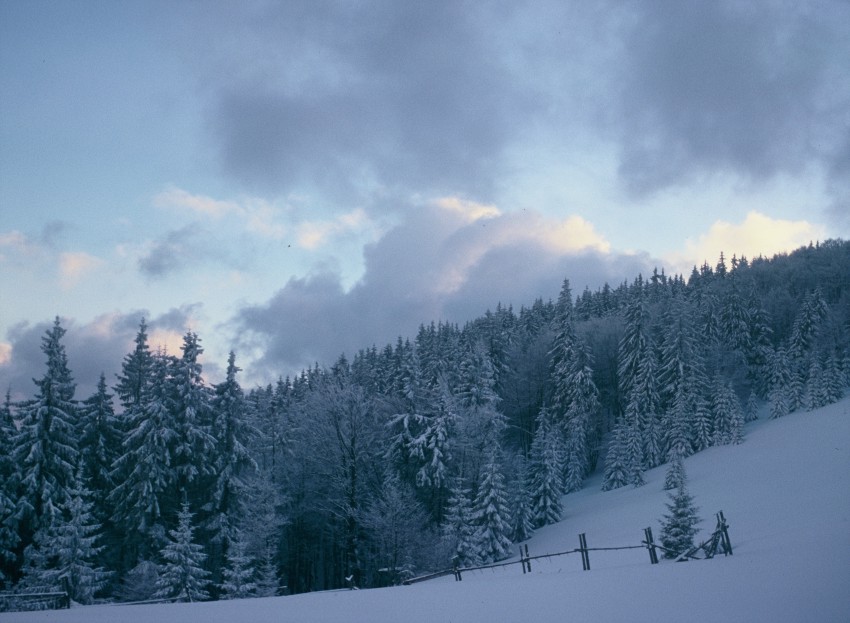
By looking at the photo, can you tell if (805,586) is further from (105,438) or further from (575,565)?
(105,438)

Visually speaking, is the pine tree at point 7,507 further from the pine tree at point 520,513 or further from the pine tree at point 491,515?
the pine tree at point 520,513

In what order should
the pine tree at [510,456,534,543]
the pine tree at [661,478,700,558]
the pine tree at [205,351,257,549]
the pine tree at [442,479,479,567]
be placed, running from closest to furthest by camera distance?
1. the pine tree at [661,478,700,558]
2. the pine tree at [205,351,257,549]
3. the pine tree at [442,479,479,567]
4. the pine tree at [510,456,534,543]

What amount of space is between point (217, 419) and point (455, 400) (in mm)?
20147

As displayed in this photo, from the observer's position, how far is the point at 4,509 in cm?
2945

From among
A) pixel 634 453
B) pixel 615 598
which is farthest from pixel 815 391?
pixel 615 598

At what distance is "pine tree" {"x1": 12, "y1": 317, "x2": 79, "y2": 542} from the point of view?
101 ft

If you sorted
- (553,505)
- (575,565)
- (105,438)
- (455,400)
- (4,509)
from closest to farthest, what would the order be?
(575,565)
(4,509)
(105,438)
(455,400)
(553,505)

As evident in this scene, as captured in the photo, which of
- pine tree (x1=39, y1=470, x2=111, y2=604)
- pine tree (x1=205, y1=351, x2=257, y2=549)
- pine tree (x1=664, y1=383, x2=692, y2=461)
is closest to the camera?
pine tree (x1=39, y1=470, x2=111, y2=604)

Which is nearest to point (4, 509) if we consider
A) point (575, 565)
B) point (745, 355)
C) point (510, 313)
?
point (575, 565)

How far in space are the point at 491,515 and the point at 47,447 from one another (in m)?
29.9

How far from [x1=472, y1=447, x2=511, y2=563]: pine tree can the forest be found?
0.52 ft

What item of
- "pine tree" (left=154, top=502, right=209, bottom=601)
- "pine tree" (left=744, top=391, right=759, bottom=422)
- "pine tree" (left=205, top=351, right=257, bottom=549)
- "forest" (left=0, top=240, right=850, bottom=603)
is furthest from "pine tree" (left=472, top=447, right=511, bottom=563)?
"pine tree" (left=744, top=391, right=759, bottom=422)

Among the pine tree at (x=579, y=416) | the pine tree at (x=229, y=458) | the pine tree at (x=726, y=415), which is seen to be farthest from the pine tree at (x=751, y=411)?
the pine tree at (x=229, y=458)

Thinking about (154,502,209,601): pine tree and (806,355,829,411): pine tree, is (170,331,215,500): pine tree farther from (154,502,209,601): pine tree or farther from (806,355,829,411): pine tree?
(806,355,829,411): pine tree
